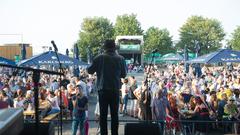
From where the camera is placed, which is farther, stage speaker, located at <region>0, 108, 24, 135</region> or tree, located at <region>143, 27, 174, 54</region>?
tree, located at <region>143, 27, 174, 54</region>

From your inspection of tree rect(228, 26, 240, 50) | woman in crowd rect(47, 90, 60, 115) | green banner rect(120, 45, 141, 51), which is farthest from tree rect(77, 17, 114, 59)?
woman in crowd rect(47, 90, 60, 115)

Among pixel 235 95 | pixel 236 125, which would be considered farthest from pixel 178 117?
pixel 235 95

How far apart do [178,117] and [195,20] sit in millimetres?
79563

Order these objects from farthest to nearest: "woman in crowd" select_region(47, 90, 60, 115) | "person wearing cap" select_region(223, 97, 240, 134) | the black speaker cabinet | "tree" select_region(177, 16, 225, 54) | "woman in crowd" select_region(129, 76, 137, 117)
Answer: "tree" select_region(177, 16, 225, 54), "woman in crowd" select_region(129, 76, 137, 117), "woman in crowd" select_region(47, 90, 60, 115), "person wearing cap" select_region(223, 97, 240, 134), the black speaker cabinet

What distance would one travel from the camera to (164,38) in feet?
265

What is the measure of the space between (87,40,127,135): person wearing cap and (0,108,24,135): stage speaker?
1653 mm

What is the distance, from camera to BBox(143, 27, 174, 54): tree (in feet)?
260

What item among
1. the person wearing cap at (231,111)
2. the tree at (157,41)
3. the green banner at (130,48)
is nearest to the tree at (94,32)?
the tree at (157,41)

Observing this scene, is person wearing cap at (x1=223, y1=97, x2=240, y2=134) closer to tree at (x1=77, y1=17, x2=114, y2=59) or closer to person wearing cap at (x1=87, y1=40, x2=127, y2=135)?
person wearing cap at (x1=87, y1=40, x2=127, y2=135)

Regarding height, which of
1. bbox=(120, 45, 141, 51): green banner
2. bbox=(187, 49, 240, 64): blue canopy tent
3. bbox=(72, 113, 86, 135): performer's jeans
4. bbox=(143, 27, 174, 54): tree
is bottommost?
bbox=(72, 113, 86, 135): performer's jeans

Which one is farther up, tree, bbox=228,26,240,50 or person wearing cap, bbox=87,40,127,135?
tree, bbox=228,26,240,50

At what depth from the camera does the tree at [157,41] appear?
7931 centimetres

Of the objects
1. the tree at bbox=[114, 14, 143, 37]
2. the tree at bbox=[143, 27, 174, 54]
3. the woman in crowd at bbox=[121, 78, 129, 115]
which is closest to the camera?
the woman in crowd at bbox=[121, 78, 129, 115]

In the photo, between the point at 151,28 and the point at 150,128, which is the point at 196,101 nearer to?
the point at 150,128
